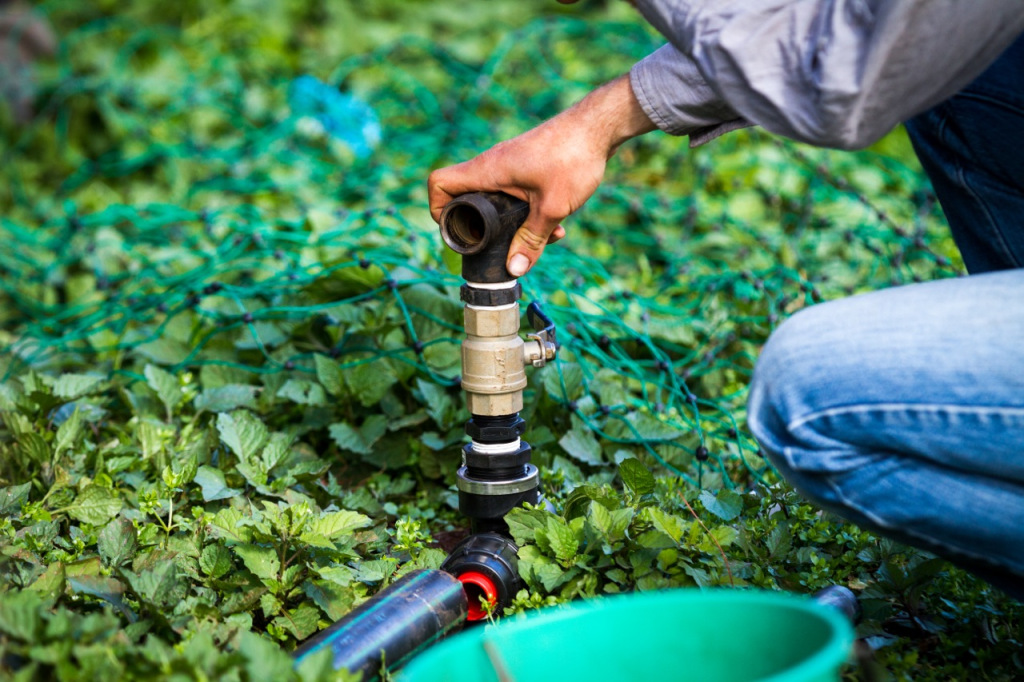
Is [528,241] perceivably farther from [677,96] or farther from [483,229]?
[677,96]

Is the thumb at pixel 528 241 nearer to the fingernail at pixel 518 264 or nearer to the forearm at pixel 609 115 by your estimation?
the fingernail at pixel 518 264

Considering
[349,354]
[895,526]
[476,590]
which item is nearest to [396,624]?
[476,590]

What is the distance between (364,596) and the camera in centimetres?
135

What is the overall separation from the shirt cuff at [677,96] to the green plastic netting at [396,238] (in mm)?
677

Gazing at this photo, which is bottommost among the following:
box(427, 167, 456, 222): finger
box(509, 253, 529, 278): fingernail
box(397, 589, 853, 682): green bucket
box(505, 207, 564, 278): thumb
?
box(397, 589, 853, 682): green bucket

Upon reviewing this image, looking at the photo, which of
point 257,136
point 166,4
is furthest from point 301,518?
point 166,4

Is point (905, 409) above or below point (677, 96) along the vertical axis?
below

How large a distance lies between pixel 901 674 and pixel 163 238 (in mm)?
2404

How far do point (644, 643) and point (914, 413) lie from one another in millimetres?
427

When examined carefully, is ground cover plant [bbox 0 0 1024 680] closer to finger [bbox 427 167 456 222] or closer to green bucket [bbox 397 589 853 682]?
green bucket [bbox 397 589 853 682]

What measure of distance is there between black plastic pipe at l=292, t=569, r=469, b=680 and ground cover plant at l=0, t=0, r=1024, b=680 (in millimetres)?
102

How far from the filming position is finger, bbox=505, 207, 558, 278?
1331mm

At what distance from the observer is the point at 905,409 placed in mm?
1088

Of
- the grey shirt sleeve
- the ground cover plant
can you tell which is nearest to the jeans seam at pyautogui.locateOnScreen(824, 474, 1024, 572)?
the ground cover plant
